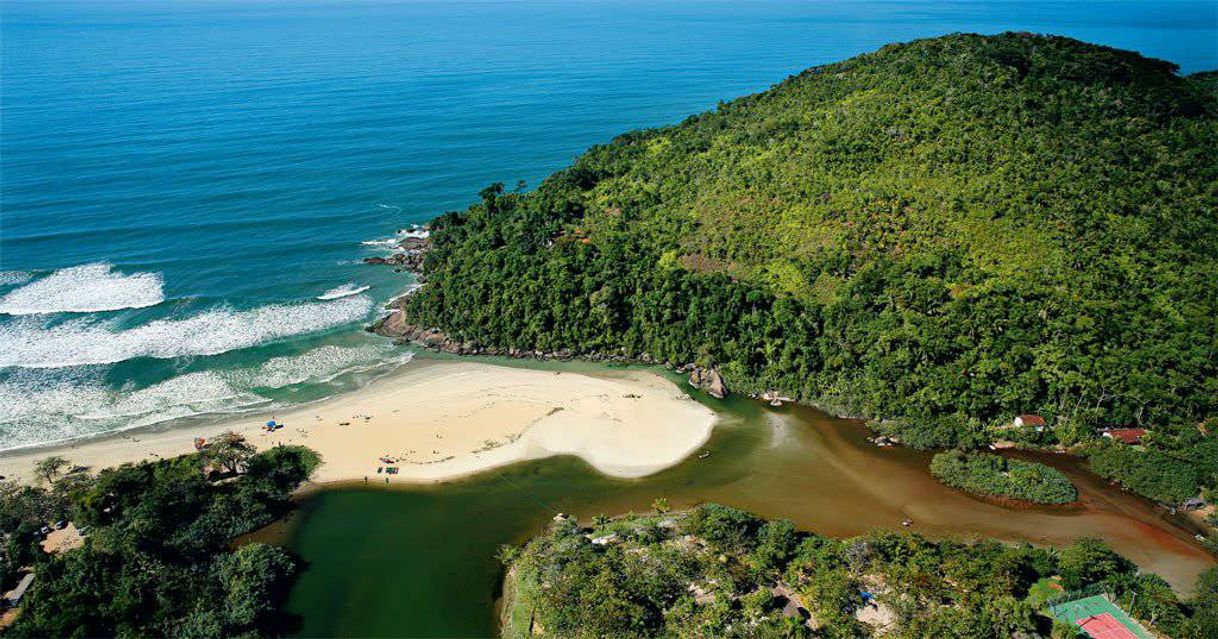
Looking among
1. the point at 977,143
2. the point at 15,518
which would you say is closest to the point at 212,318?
the point at 15,518

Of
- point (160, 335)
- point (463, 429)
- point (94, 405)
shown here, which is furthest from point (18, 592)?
point (160, 335)

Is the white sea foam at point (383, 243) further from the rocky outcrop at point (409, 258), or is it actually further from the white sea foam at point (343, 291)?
the white sea foam at point (343, 291)

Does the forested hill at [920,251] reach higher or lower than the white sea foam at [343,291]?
higher

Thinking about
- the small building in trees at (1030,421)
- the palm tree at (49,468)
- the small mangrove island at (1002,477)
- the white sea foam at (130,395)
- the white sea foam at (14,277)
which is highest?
the small building in trees at (1030,421)

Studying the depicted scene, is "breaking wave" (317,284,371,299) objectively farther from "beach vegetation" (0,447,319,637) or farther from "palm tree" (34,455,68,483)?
"palm tree" (34,455,68,483)

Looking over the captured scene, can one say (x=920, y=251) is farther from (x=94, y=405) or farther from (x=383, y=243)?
(x=94, y=405)

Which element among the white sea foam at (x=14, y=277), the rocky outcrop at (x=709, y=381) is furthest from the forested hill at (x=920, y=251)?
the white sea foam at (x=14, y=277)

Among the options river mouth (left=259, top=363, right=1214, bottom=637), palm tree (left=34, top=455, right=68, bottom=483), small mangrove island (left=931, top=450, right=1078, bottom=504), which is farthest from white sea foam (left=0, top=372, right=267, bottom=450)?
small mangrove island (left=931, top=450, right=1078, bottom=504)

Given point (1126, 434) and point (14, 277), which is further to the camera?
point (14, 277)
